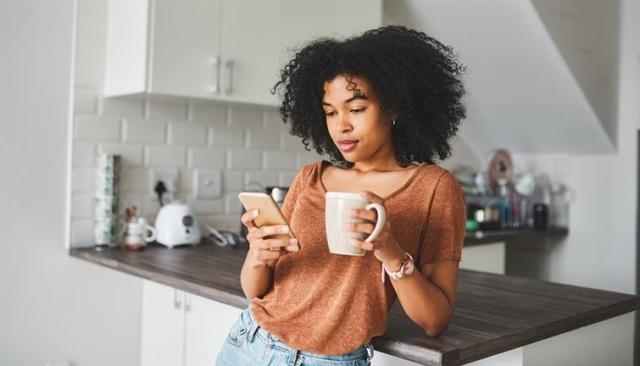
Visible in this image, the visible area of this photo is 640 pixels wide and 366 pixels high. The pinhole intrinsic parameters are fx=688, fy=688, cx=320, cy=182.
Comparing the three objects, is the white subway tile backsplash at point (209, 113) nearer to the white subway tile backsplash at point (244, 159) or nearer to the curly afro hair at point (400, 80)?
the white subway tile backsplash at point (244, 159)

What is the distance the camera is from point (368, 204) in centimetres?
108

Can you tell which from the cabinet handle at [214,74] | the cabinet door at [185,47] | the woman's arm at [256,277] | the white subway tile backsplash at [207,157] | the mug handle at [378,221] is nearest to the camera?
the mug handle at [378,221]

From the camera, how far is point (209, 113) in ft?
9.19

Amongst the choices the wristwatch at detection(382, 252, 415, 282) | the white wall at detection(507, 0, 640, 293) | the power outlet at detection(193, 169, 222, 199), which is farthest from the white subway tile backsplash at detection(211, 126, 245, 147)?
the wristwatch at detection(382, 252, 415, 282)

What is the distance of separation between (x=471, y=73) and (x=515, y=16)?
482 millimetres

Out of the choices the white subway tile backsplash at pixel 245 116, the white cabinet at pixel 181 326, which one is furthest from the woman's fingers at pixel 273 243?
the white subway tile backsplash at pixel 245 116

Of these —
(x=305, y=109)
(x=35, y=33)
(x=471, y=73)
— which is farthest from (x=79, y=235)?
(x=471, y=73)

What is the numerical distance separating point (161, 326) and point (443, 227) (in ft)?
4.55

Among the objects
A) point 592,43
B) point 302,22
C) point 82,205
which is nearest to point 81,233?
point 82,205

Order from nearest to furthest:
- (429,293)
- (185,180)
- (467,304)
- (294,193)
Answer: (429,293) → (294,193) → (467,304) → (185,180)

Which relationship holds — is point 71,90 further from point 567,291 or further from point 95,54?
point 567,291

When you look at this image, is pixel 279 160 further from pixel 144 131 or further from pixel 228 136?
pixel 144 131

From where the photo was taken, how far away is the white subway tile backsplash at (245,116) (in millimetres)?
2865

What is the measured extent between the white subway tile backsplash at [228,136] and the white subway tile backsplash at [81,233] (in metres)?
0.61
